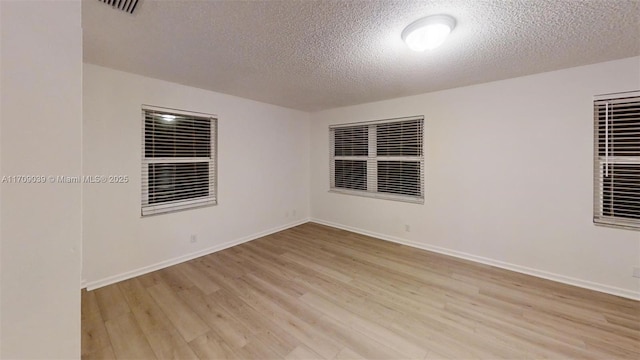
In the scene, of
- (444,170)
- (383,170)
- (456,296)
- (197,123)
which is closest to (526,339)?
(456,296)

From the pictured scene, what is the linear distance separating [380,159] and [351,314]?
8.97ft

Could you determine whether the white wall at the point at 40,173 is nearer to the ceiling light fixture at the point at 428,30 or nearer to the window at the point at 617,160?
the ceiling light fixture at the point at 428,30

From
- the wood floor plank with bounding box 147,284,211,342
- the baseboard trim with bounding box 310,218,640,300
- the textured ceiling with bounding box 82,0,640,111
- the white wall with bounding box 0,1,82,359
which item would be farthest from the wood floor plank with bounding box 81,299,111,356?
the baseboard trim with bounding box 310,218,640,300

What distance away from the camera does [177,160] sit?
3.29 m

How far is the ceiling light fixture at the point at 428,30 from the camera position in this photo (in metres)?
1.73

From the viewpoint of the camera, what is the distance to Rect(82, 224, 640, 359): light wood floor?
1.79 m

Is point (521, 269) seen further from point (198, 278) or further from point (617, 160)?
point (198, 278)

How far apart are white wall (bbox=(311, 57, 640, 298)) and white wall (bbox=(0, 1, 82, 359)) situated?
3.77 m

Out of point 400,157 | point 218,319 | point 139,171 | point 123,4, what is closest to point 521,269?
point 400,157

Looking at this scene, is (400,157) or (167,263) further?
(400,157)

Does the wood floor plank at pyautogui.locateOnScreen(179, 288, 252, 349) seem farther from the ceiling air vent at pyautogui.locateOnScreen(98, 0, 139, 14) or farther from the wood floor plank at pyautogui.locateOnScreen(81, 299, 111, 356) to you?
the ceiling air vent at pyautogui.locateOnScreen(98, 0, 139, 14)

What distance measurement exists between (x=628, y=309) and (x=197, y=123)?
5127mm

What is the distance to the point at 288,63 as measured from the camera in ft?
8.27

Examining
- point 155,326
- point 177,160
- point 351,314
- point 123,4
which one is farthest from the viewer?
point 177,160
